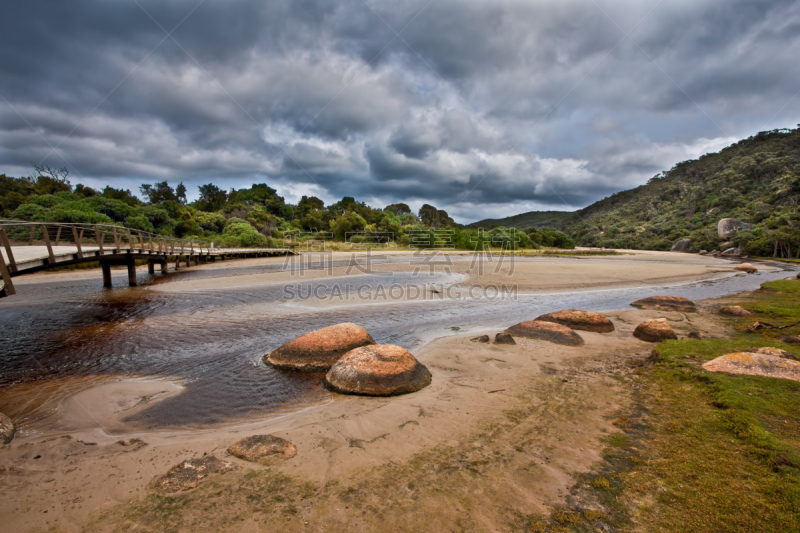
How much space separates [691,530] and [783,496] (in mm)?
980

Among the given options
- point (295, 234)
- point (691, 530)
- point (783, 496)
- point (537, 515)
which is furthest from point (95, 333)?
point (295, 234)

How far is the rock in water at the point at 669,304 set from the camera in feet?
41.2

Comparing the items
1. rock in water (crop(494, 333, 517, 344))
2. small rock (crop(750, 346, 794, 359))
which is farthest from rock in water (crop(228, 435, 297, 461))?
small rock (crop(750, 346, 794, 359))

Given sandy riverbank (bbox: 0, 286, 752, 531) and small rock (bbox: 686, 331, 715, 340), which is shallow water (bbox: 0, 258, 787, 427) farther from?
small rock (bbox: 686, 331, 715, 340)

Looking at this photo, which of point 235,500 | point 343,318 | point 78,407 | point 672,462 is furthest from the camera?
point 343,318

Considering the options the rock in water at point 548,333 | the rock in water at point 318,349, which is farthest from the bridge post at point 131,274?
the rock in water at point 548,333

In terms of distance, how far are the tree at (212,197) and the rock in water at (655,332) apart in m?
79.1

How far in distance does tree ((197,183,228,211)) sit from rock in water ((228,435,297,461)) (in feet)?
258

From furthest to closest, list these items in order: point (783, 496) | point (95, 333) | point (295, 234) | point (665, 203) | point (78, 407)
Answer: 1. point (665, 203)
2. point (295, 234)
3. point (95, 333)
4. point (78, 407)
5. point (783, 496)

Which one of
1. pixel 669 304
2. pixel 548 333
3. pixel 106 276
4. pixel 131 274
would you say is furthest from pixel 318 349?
pixel 106 276

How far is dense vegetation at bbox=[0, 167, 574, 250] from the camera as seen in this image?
116ft

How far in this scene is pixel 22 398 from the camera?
5.77 metres

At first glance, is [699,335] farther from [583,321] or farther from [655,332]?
[583,321]

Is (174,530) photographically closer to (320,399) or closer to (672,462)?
(320,399)
